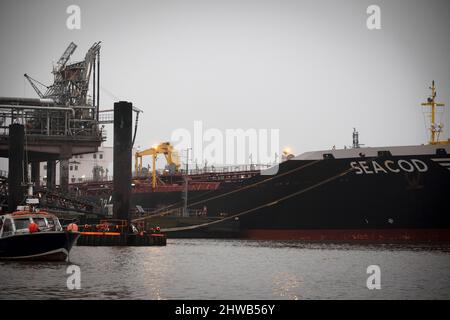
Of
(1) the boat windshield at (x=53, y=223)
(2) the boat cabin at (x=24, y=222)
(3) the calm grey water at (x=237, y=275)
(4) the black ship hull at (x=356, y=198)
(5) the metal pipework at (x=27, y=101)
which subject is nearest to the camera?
(3) the calm grey water at (x=237, y=275)

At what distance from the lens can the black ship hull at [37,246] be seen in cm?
4894

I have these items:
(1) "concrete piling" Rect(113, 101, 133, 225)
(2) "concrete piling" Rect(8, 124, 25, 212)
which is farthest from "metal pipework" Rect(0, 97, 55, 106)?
(1) "concrete piling" Rect(113, 101, 133, 225)

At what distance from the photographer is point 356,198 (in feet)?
239

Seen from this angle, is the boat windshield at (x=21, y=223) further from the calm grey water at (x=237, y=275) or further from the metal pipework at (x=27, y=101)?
the metal pipework at (x=27, y=101)

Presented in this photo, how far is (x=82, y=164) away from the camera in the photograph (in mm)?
171625

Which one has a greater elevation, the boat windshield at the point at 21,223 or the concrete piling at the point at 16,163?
the concrete piling at the point at 16,163

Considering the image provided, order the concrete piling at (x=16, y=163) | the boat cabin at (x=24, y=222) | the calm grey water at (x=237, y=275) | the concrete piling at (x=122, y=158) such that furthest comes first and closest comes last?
the concrete piling at (x=16, y=163) < the concrete piling at (x=122, y=158) < the boat cabin at (x=24, y=222) < the calm grey water at (x=237, y=275)

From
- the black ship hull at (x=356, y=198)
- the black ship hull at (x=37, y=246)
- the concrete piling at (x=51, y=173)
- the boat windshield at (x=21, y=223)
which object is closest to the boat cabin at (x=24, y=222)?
the boat windshield at (x=21, y=223)

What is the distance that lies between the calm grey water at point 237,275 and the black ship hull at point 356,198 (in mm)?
6128

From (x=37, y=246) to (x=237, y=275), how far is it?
1362 cm

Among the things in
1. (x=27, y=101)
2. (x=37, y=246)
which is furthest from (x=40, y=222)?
(x=27, y=101)
